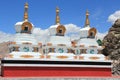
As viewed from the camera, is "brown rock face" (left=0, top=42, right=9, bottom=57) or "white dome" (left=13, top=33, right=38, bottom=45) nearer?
"white dome" (left=13, top=33, right=38, bottom=45)

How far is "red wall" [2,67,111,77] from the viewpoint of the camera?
25.7 meters

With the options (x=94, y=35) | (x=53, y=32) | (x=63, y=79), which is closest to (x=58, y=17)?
(x=53, y=32)

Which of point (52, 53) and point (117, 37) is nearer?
point (52, 53)

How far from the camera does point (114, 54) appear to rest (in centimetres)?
5481

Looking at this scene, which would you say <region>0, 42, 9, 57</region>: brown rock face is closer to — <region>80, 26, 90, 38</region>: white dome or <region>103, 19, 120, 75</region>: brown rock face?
<region>103, 19, 120, 75</region>: brown rock face

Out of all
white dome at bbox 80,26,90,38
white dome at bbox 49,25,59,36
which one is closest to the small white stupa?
white dome at bbox 49,25,59,36

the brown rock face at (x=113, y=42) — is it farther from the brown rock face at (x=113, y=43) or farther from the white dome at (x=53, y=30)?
the white dome at (x=53, y=30)

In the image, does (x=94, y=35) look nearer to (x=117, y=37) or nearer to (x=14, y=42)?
(x=14, y=42)

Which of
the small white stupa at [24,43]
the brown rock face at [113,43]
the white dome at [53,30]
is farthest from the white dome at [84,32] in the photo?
the brown rock face at [113,43]

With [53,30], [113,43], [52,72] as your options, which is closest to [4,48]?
[113,43]

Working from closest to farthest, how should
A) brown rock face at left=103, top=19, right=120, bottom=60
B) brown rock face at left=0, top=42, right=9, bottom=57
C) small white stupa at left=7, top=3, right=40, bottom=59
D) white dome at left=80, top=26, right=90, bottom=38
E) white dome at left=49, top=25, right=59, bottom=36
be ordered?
1. small white stupa at left=7, top=3, right=40, bottom=59
2. white dome at left=49, top=25, right=59, bottom=36
3. white dome at left=80, top=26, right=90, bottom=38
4. brown rock face at left=103, top=19, right=120, bottom=60
5. brown rock face at left=0, top=42, right=9, bottom=57

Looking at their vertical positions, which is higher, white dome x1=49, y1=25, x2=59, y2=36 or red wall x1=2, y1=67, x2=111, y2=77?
white dome x1=49, y1=25, x2=59, y2=36

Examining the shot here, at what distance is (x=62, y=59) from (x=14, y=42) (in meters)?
4.95

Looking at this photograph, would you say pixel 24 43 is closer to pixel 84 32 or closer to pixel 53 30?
pixel 53 30
